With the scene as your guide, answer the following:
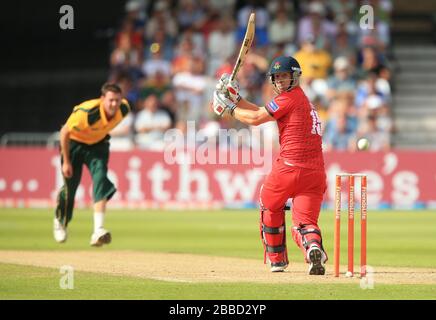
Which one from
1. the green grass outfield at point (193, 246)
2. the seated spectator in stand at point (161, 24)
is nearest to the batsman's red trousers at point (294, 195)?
the green grass outfield at point (193, 246)

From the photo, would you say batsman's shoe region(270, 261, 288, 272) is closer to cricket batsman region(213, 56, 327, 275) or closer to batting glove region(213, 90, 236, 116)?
cricket batsman region(213, 56, 327, 275)

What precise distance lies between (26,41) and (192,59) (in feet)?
16.2

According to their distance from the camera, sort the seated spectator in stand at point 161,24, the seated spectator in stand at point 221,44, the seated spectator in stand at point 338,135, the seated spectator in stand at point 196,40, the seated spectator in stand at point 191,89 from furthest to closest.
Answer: the seated spectator in stand at point 161,24
the seated spectator in stand at point 196,40
the seated spectator in stand at point 221,44
the seated spectator in stand at point 191,89
the seated spectator in stand at point 338,135

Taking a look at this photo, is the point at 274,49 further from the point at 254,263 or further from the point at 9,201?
the point at 254,263

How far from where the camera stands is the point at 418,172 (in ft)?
73.8

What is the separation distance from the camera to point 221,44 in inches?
1009

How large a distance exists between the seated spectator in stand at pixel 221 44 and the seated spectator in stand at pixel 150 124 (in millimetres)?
2157

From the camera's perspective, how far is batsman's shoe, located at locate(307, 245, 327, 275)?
10.7 m

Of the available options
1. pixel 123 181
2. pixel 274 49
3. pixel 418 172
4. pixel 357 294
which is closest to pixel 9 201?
pixel 123 181

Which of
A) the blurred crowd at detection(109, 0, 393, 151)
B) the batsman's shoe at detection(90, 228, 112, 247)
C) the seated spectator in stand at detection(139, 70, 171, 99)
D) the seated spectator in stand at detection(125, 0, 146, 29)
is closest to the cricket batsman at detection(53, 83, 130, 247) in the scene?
the batsman's shoe at detection(90, 228, 112, 247)

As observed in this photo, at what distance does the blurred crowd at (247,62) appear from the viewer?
2364 centimetres

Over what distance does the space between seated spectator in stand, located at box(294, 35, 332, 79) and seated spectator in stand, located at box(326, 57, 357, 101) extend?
10.4 inches

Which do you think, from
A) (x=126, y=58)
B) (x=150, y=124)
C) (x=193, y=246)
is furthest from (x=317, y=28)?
(x=193, y=246)

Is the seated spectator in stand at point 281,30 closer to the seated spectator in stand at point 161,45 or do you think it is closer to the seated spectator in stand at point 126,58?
the seated spectator in stand at point 161,45
